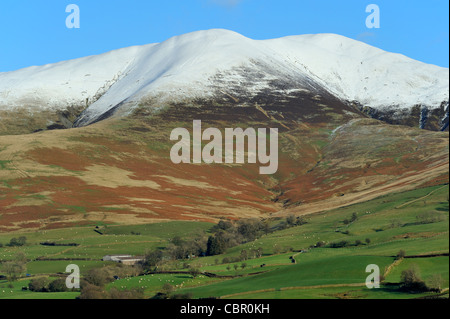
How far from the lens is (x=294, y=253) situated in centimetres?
8962

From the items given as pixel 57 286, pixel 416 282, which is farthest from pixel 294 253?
pixel 416 282

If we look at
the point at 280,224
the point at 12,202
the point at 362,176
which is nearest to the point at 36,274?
the point at 280,224

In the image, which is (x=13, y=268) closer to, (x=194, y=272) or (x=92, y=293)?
(x=194, y=272)

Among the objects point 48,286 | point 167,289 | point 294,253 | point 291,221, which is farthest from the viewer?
point 291,221

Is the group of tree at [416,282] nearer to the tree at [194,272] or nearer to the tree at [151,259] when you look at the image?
the tree at [194,272]

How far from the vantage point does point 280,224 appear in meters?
131

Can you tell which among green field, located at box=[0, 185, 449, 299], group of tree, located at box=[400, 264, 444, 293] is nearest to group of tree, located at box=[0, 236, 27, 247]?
green field, located at box=[0, 185, 449, 299]

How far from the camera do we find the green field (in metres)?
56.7

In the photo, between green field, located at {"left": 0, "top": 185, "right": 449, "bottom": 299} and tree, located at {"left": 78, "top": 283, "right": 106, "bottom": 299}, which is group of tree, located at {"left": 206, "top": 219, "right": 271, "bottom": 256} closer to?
green field, located at {"left": 0, "top": 185, "right": 449, "bottom": 299}

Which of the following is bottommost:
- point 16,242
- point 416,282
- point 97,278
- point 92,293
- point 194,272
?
point 92,293

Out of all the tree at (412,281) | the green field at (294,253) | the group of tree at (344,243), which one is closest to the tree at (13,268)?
the green field at (294,253)

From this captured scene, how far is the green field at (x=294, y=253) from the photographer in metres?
56.7
